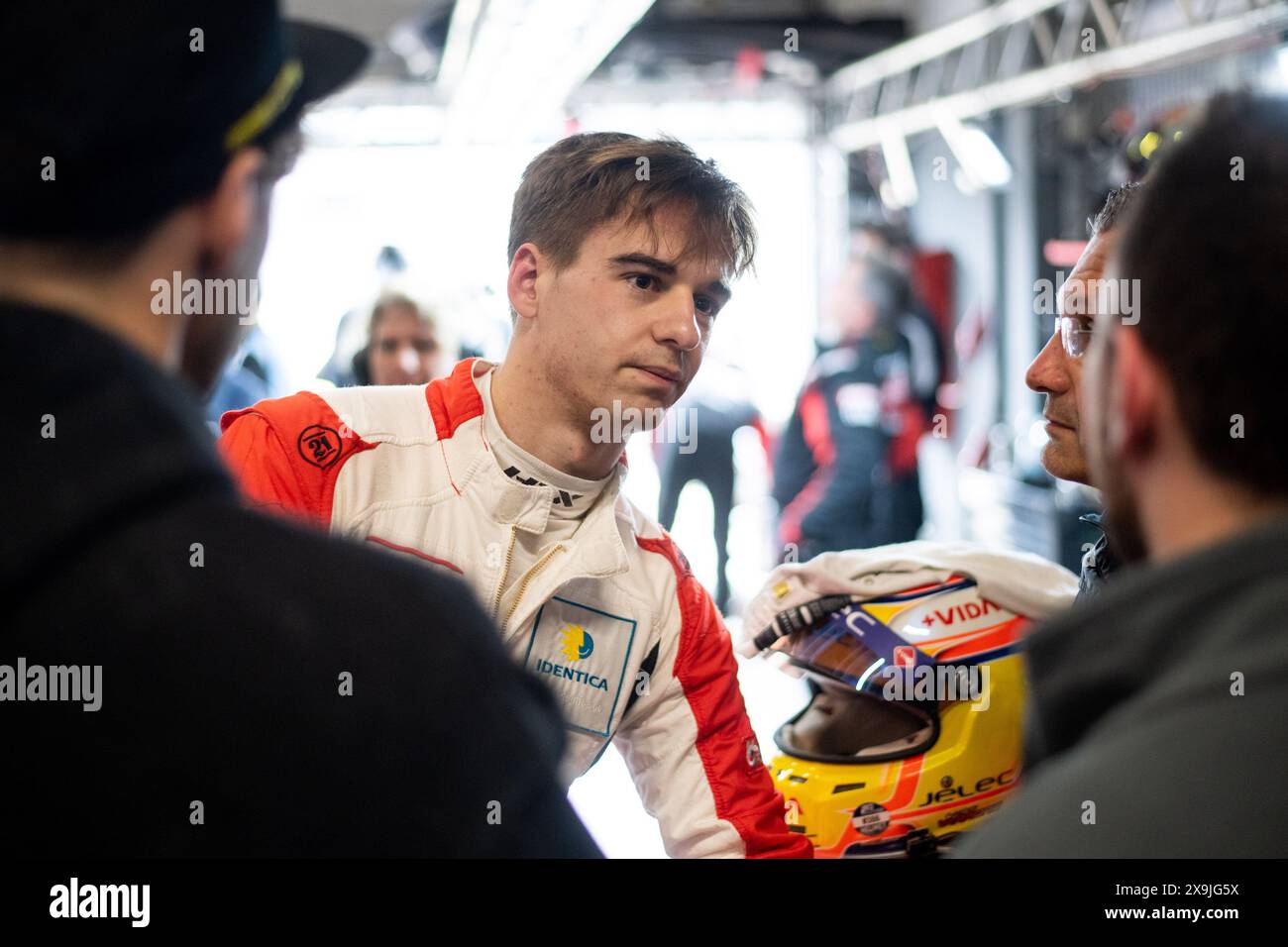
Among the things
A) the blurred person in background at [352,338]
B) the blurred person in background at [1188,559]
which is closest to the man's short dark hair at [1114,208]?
the blurred person in background at [1188,559]

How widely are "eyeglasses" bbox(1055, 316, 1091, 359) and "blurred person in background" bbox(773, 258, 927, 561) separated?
4071 mm

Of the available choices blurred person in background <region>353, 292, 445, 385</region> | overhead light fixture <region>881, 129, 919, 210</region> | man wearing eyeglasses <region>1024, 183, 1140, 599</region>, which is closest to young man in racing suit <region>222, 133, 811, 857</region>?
man wearing eyeglasses <region>1024, 183, 1140, 599</region>

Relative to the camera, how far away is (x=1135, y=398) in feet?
3.02

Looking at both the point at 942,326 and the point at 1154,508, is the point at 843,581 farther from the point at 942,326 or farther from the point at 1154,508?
the point at 942,326

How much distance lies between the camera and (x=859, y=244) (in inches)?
281

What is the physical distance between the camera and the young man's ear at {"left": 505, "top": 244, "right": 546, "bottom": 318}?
2.18 meters

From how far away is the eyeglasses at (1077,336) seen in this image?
1.98 metres

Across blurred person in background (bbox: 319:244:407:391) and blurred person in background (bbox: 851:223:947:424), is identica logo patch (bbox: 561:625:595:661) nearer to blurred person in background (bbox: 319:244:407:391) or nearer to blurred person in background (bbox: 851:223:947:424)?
blurred person in background (bbox: 319:244:407:391)

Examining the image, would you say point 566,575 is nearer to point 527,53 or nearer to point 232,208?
point 232,208

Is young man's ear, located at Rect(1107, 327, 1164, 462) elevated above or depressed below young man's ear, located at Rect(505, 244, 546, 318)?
below

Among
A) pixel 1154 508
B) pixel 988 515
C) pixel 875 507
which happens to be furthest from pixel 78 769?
pixel 988 515

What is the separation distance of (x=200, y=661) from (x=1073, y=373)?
5.11 ft

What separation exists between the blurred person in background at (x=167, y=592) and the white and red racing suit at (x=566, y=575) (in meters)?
1.08
